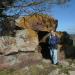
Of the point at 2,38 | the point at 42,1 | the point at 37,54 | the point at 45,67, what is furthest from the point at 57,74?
the point at 42,1

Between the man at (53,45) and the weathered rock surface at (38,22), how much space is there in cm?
159

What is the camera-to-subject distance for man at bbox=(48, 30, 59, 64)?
49.6ft

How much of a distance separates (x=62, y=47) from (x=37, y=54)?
224 centimetres

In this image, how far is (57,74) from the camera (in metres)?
13.6

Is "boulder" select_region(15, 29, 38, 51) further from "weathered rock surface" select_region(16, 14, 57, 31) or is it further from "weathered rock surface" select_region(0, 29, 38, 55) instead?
"weathered rock surface" select_region(16, 14, 57, 31)

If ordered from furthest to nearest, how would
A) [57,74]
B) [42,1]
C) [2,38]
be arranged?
[42,1], [2,38], [57,74]

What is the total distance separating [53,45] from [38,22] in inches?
80.1

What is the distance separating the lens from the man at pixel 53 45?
15109 mm

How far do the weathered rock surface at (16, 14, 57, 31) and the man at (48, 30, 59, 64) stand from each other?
5.20ft

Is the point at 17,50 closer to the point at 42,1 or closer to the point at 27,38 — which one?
the point at 27,38

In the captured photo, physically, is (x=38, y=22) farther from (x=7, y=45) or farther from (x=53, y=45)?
(x=7, y=45)

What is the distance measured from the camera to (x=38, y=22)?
16.6m

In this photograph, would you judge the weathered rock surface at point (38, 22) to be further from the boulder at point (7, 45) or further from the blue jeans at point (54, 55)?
the blue jeans at point (54, 55)

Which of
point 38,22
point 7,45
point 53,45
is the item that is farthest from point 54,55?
point 7,45
